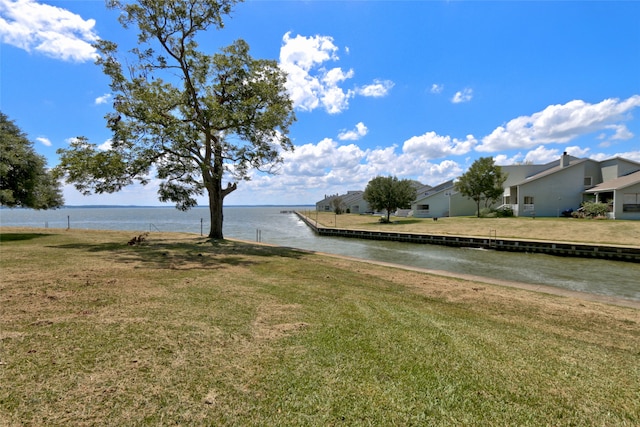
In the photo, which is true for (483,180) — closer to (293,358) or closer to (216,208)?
(216,208)

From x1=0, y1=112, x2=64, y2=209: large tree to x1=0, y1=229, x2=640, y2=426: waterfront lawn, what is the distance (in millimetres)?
13133

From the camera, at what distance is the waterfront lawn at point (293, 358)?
2.79 m

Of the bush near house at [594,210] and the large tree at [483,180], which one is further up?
the large tree at [483,180]

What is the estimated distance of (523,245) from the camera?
2344 cm

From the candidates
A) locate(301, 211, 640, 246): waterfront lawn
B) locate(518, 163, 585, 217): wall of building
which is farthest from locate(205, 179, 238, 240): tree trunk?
locate(518, 163, 585, 217): wall of building

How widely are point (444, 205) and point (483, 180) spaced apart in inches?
355

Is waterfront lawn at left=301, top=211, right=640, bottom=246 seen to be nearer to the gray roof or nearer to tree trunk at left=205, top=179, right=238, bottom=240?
the gray roof

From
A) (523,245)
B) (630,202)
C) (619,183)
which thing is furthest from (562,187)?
(523,245)

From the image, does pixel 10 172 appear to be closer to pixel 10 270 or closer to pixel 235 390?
pixel 10 270

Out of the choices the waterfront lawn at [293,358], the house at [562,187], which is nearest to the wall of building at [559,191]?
the house at [562,187]

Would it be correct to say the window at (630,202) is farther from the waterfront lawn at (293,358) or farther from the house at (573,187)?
the waterfront lawn at (293,358)

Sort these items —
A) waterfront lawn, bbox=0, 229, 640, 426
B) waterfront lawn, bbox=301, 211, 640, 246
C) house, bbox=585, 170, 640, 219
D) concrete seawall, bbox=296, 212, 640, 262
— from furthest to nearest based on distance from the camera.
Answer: house, bbox=585, 170, 640, 219
waterfront lawn, bbox=301, 211, 640, 246
concrete seawall, bbox=296, 212, 640, 262
waterfront lawn, bbox=0, 229, 640, 426

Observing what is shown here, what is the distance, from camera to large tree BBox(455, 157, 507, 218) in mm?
41469

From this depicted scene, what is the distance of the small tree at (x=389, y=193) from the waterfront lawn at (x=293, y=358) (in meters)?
38.3
